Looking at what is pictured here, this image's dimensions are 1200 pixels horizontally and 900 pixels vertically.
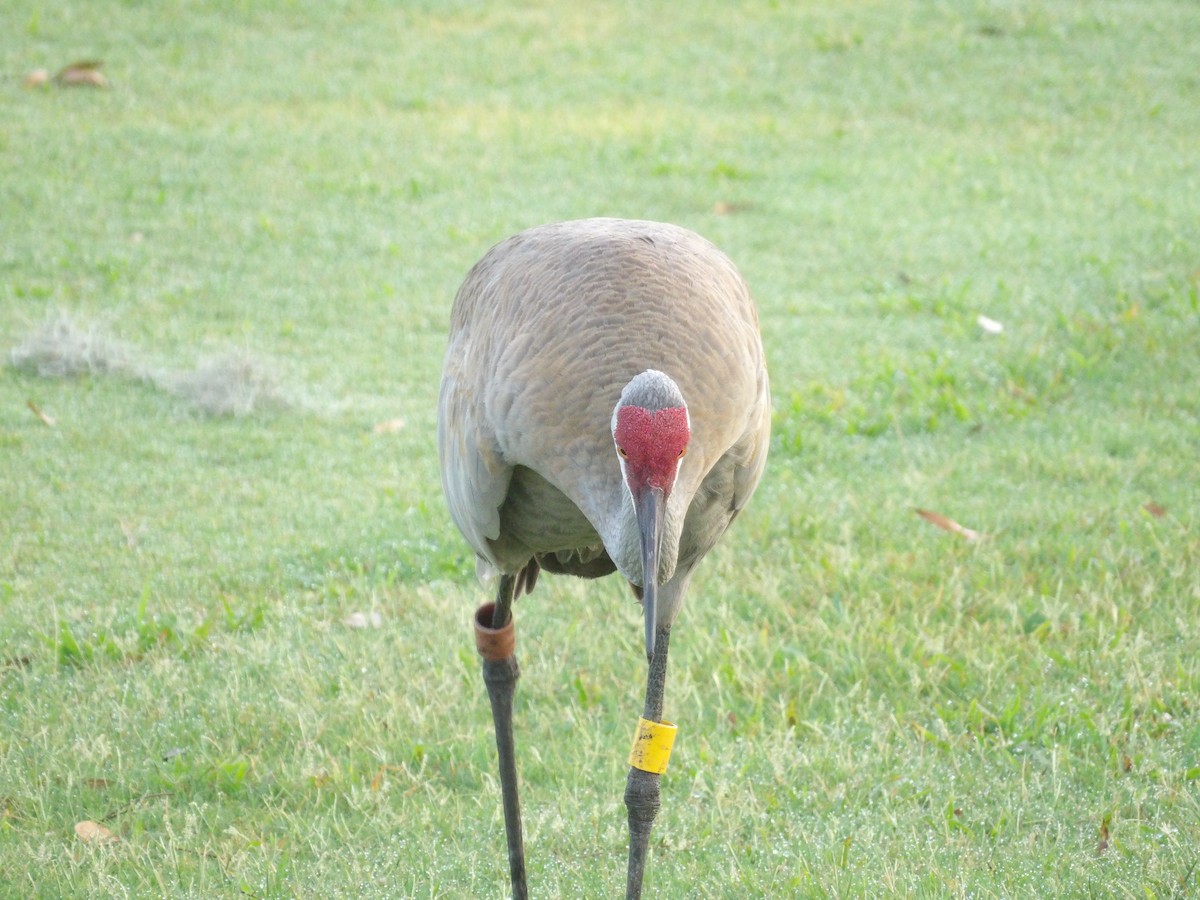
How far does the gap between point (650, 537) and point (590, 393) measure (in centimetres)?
46

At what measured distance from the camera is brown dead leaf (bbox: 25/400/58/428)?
19.6 feet

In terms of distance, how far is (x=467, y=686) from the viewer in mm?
4250

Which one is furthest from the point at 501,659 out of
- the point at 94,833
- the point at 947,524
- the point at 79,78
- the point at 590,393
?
the point at 79,78

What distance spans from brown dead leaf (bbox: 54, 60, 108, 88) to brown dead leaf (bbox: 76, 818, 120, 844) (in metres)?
8.35

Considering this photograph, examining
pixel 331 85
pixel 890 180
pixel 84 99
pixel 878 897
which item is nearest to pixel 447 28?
pixel 331 85

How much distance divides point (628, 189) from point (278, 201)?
2.34m

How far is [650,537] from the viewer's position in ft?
8.25

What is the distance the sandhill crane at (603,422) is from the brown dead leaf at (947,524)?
72.2 inches

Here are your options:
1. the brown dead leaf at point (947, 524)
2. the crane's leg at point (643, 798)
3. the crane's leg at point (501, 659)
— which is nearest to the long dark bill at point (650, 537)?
the crane's leg at point (643, 798)

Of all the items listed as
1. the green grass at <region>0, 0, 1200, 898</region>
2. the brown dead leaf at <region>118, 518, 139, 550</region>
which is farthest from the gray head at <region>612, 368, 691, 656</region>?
the brown dead leaf at <region>118, 518, 139, 550</region>

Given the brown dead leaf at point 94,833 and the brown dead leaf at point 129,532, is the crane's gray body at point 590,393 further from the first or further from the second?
the brown dead leaf at point 129,532

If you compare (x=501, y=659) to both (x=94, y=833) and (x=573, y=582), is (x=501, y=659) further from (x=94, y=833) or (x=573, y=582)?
(x=573, y=582)

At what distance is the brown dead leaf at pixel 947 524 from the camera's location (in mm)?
5008

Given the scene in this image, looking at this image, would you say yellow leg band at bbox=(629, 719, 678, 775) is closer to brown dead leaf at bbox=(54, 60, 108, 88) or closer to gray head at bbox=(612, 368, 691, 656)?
gray head at bbox=(612, 368, 691, 656)
